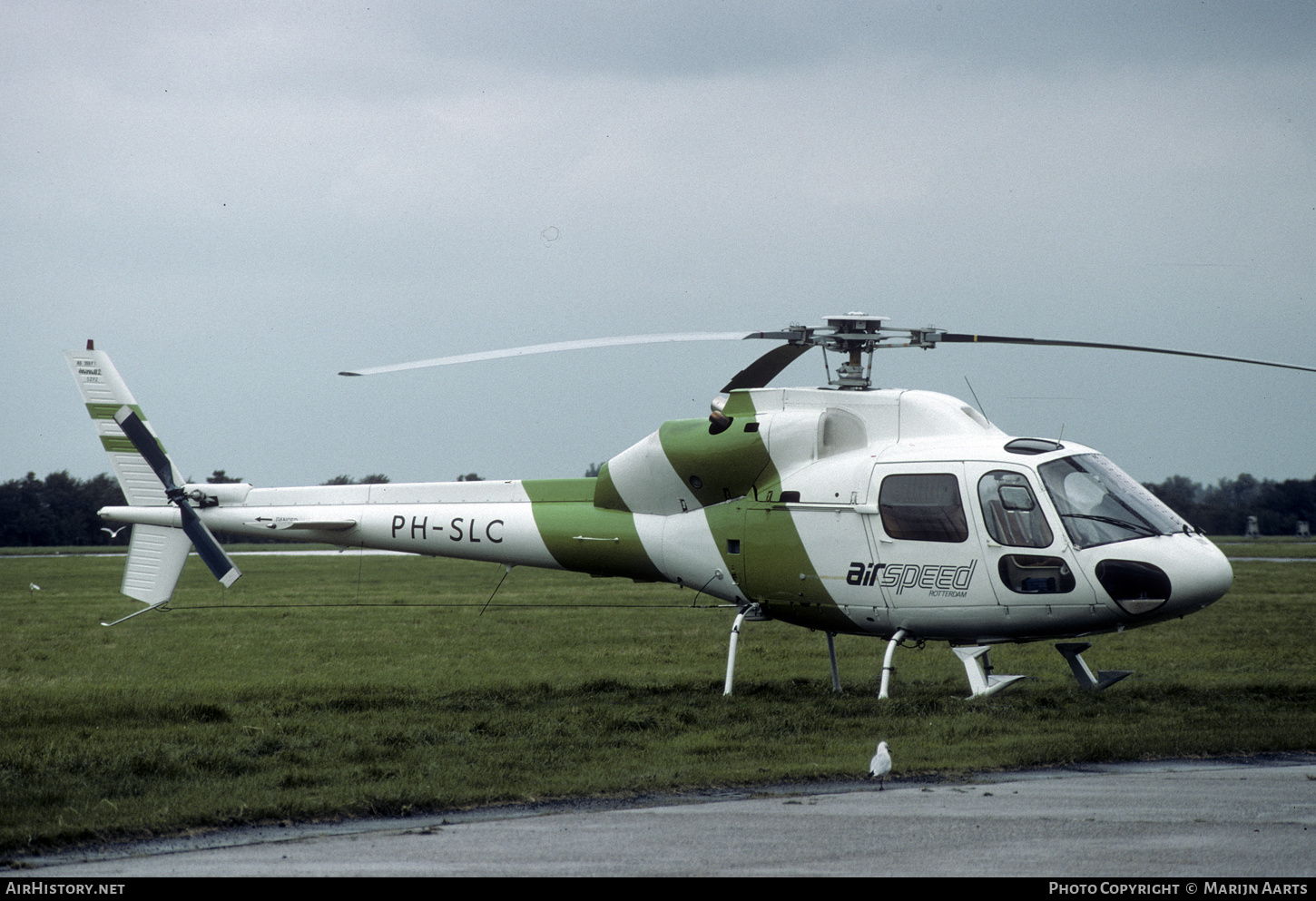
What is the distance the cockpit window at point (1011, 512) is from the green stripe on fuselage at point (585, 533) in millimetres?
4269

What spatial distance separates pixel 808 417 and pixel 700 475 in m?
1.46

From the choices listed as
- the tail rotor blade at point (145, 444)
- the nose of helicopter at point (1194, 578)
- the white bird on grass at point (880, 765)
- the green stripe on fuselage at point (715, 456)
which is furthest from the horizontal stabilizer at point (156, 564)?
the nose of helicopter at point (1194, 578)

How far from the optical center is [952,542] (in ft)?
43.4

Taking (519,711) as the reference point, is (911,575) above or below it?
above

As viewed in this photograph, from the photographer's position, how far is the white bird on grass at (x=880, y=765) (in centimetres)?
989

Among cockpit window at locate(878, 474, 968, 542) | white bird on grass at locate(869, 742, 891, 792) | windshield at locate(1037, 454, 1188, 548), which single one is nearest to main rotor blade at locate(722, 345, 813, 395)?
cockpit window at locate(878, 474, 968, 542)

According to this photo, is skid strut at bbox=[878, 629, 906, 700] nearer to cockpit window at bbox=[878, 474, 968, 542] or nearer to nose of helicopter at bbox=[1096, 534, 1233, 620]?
cockpit window at bbox=[878, 474, 968, 542]

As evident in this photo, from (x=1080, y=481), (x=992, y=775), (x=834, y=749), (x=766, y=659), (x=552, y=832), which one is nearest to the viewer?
(x=552, y=832)

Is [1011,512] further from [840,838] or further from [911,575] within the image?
[840,838]

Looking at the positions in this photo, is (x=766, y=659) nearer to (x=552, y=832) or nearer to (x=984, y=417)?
(x=984, y=417)

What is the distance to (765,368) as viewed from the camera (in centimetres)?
1509

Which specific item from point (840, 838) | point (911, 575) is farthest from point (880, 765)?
point (911, 575)

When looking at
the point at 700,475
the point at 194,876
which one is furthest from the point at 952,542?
the point at 194,876

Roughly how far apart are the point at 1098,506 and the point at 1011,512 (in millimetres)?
855
